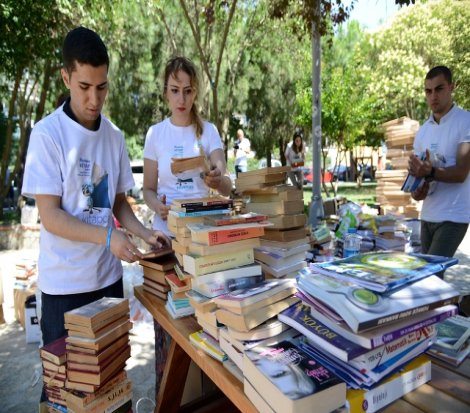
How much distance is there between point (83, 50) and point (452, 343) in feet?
5.36

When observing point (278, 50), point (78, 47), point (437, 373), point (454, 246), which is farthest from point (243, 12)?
point (437, 373)

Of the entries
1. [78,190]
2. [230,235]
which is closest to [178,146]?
[78,190]

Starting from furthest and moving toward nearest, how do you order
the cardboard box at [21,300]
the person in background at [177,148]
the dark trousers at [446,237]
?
the cardboard box at [21,300], the dark trousers at [446,237], the person in background at [177,148]

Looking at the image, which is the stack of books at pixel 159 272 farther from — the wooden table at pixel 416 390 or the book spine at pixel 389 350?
the book spine at pixel 389 350

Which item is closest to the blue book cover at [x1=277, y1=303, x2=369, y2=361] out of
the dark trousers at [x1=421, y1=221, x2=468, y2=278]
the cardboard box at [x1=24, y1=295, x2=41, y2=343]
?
the dark trousers at [x1=421, y1=221, x2=468, y2=278]

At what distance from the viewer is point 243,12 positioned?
9531mm

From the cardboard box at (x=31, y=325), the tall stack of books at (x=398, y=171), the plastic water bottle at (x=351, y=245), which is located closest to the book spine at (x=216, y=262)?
the plastic water bottle at (x=351, y=245)

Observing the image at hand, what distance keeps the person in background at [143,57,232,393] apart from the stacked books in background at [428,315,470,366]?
48.4 inches

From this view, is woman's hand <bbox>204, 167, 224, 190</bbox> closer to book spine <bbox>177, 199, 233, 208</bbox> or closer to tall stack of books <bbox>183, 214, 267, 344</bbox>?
book spine <bbox>177, 199, 233, 208</bbox>

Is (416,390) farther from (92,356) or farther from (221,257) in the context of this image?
(92,356)

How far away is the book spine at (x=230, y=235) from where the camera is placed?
134 centimetres

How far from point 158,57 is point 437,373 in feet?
47.9

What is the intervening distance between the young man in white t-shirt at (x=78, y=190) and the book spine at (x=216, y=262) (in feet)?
0.76

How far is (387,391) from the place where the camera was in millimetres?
1007
